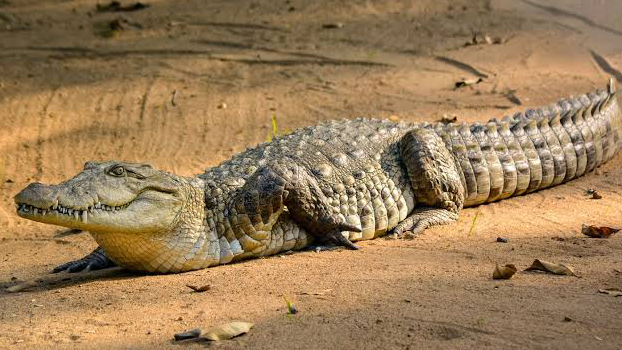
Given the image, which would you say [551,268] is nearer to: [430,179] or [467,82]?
[430,179]

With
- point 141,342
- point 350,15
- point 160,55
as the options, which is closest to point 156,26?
point 160,55

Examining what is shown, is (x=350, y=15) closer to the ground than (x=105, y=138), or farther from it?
farther from it

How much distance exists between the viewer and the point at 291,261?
5684 millimetres

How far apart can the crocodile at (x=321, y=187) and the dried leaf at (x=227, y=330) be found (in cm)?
150

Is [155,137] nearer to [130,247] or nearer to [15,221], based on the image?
[15,221]

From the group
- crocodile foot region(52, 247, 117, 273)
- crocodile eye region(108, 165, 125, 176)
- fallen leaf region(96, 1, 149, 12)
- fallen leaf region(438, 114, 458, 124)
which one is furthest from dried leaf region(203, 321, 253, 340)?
fallen leaf region(96, 1, 149, 12)

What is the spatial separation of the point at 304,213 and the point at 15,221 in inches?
129

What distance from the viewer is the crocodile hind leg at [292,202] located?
588 cm

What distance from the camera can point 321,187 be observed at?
6.25m

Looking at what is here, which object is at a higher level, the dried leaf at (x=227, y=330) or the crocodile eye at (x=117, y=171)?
the crocodile eye at (x=117, y=171)

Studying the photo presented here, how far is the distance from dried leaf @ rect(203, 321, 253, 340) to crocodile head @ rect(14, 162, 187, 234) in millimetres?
1494

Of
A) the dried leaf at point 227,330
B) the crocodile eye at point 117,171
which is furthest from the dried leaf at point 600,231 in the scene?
the crocodile eye at point 117,171

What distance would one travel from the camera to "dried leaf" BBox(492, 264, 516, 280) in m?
4.60

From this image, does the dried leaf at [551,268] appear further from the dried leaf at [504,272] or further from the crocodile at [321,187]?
the crocodile at [321,187]
